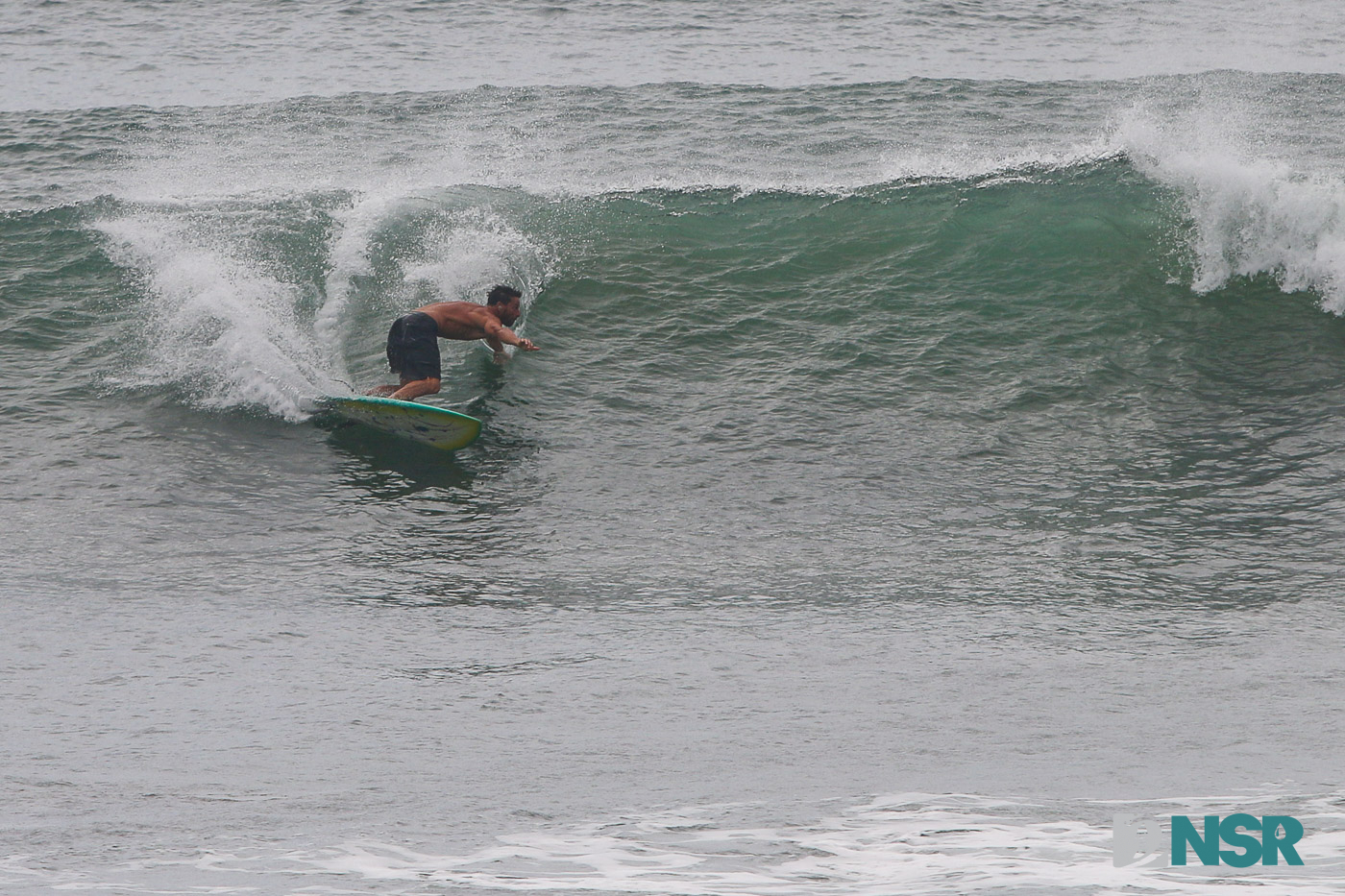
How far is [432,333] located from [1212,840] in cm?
676

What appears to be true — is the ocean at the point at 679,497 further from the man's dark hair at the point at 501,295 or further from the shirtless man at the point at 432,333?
the man's dark hair at the point at 501,295

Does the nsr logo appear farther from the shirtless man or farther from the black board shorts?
the black board shorts

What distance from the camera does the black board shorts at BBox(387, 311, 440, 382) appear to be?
941cm

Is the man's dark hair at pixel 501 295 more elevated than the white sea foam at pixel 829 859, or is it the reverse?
the man's dark hair at pixel 501 295

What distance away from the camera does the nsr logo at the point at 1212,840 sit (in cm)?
413

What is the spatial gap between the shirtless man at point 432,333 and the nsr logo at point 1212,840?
19.0 feet

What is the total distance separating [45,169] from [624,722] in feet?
40.7

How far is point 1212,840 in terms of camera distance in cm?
428

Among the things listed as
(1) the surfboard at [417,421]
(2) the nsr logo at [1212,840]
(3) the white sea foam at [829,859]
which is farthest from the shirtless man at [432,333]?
(2) the nsr logo at [1212,840]

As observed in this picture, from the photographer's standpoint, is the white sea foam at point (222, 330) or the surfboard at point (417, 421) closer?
the surfboard at point (417, 421)

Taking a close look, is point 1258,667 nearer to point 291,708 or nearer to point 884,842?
point 884,842

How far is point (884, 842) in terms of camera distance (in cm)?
439

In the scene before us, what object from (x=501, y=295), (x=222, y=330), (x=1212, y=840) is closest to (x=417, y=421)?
(x=501, y=295)

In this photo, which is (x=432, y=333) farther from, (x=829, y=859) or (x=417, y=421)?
(x=829, y=859)
